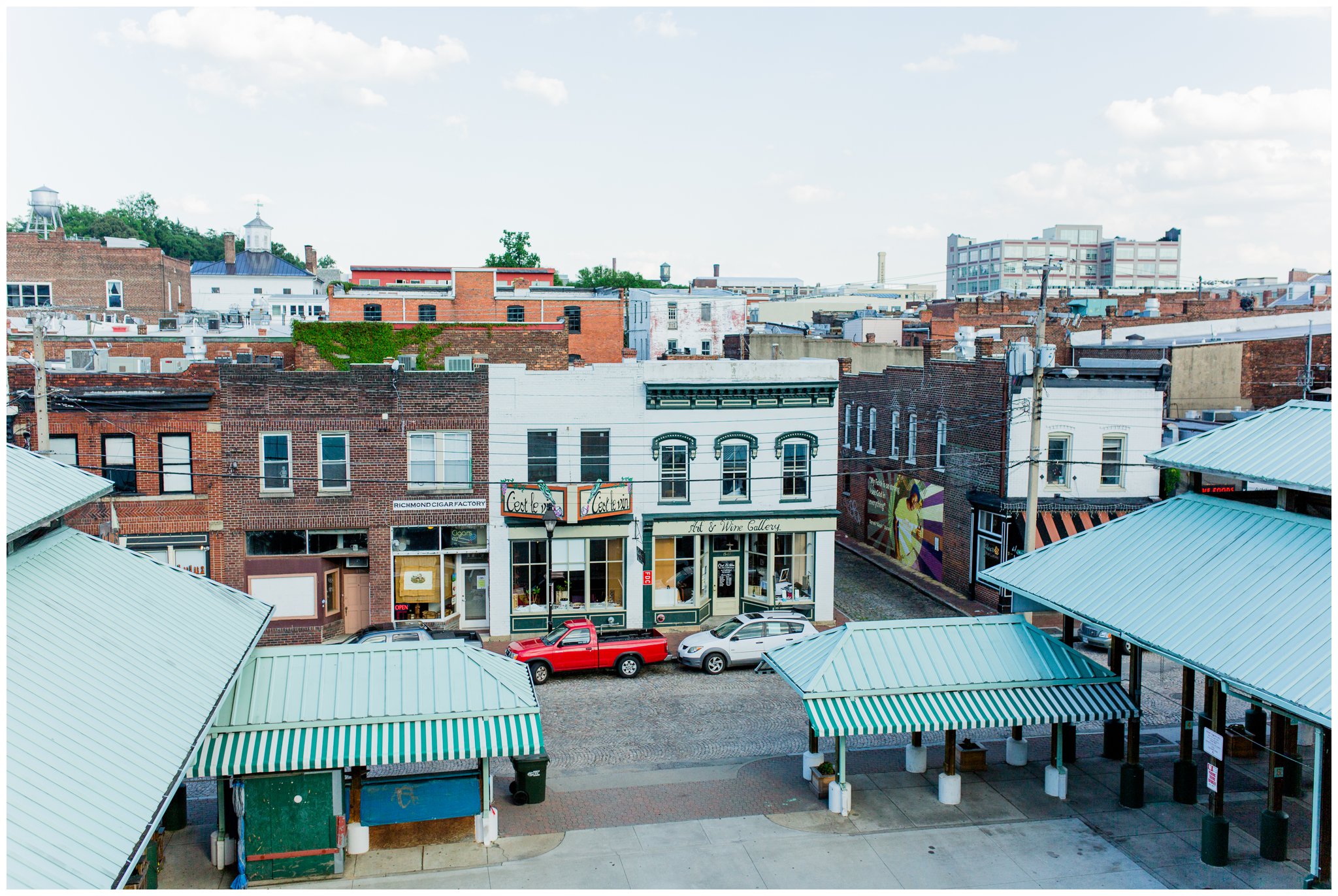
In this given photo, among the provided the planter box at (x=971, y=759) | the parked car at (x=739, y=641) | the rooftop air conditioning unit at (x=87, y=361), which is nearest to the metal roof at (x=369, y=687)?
the planter box at (x=971, y=759)

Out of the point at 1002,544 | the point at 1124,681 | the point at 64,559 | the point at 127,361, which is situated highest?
the point at 127,361

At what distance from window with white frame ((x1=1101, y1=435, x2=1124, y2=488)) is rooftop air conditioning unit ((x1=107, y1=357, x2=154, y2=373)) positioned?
30.1m

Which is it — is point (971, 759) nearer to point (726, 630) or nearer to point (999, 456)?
point (726, 630)

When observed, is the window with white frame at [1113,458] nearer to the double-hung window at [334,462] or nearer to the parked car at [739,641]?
the parked car at [739,641]

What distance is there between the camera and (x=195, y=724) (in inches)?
493

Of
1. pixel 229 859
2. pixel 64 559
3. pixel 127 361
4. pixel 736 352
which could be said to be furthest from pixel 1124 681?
pixel 736 352

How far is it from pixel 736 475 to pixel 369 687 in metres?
16.8

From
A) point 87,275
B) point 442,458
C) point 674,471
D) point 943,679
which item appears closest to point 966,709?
point 943,679

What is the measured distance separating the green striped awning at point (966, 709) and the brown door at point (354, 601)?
57.7 feet

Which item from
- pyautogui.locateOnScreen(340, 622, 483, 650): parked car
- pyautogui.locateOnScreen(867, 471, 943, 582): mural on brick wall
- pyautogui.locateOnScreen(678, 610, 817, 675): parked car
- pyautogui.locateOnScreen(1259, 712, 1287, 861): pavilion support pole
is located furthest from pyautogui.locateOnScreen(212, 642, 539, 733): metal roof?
pyautogui.locateOnScreen(867, 471, 943, 582): mural on brick wall

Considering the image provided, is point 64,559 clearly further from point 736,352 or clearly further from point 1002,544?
point 736,352

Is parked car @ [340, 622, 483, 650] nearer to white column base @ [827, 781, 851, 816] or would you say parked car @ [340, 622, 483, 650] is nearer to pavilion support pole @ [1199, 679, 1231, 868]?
white column base @ [827, 781, 851, 816]

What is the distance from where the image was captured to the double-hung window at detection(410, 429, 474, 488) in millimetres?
31172

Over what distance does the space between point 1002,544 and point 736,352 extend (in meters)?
38.3
